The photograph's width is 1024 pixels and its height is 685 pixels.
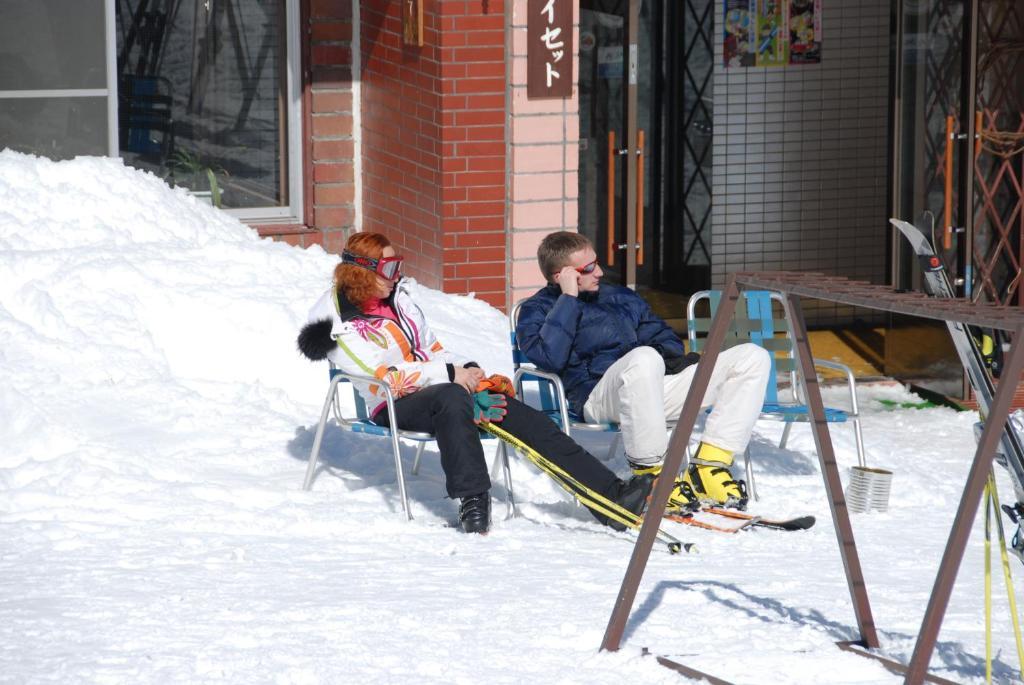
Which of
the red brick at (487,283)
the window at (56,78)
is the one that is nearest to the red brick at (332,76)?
the window at (56,78)

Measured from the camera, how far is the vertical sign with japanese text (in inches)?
326

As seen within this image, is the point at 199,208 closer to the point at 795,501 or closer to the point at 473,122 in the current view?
the point at 473,122

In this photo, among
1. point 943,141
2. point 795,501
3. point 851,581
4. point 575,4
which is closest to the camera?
point 851,581

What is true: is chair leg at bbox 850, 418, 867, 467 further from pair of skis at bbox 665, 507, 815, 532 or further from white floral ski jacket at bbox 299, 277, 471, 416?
white floral ski jacket at bbox 299, 277, 471, 416

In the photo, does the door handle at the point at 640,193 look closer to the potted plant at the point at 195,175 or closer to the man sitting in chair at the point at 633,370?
the man sitting in chair at the point at 633,370

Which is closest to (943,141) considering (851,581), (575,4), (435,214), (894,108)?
(894,108)

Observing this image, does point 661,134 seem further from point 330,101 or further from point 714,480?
point 714,480

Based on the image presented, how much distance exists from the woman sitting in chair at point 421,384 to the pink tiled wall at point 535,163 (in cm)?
213

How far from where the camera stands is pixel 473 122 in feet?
27.9

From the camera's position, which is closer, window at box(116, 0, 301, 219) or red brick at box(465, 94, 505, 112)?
red brick at box(465, 94, 505, 112)

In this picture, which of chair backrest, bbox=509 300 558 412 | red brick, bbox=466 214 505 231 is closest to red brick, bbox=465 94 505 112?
red brick, bbox=466 214 505 231

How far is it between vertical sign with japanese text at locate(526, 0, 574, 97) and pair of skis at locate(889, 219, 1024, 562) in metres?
4.07

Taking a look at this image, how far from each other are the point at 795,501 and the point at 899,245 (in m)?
3.05

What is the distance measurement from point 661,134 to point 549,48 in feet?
7.57
